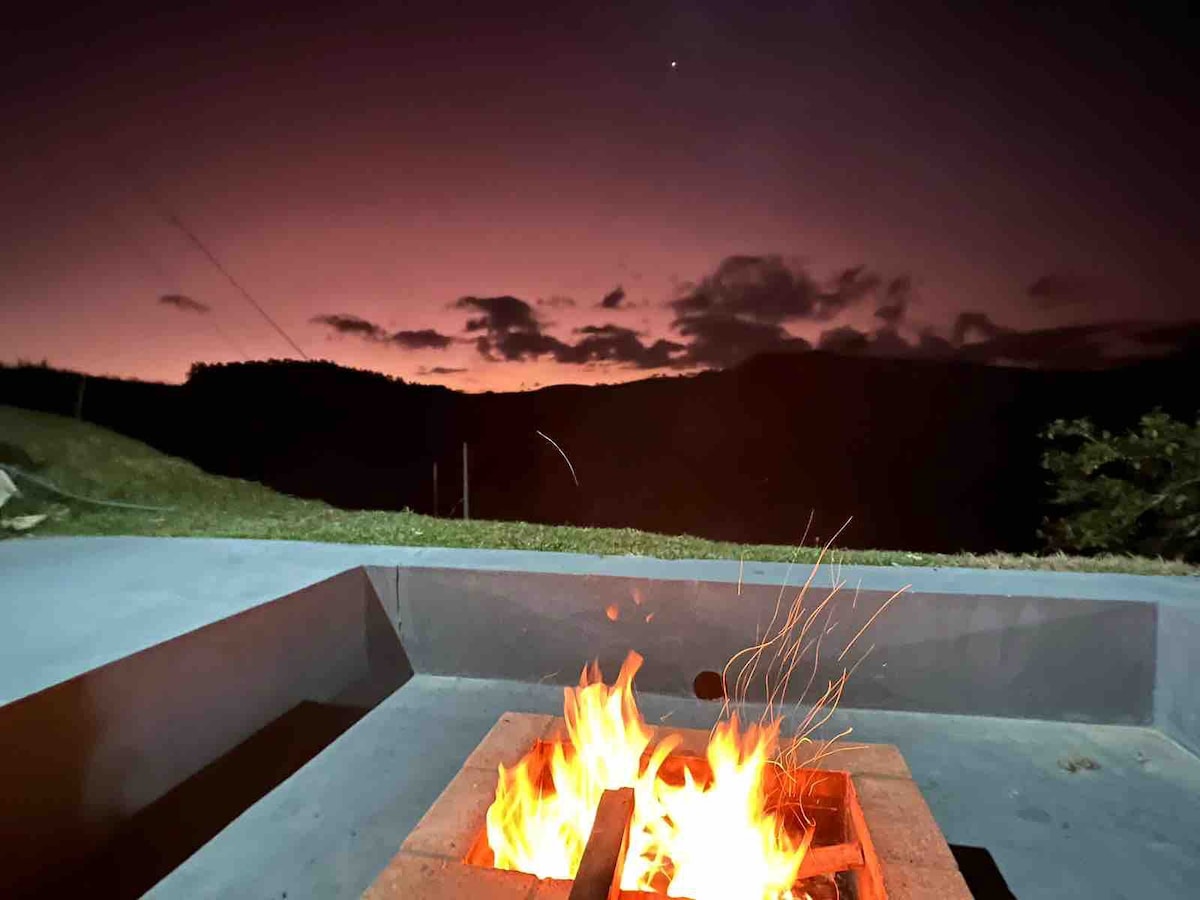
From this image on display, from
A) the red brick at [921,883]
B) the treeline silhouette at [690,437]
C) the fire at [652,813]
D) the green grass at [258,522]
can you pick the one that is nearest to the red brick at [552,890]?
the fire at [652,813]

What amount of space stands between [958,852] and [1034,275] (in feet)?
32.2

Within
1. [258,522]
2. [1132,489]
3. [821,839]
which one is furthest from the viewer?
[1132,489]

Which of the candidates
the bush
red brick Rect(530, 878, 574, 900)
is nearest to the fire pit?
red brick Rect(530, 878, 574, 900)

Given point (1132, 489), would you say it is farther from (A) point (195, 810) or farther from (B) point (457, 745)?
(A) point (195, 810)

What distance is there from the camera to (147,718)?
7.15 feet

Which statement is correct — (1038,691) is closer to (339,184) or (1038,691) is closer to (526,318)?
(339,184)

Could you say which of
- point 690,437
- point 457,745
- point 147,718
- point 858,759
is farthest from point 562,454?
point 858,759

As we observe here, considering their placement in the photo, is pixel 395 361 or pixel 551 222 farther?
pixel 395 361

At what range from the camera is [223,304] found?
9.07 m

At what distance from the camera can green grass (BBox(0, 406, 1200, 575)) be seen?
4.14 meters

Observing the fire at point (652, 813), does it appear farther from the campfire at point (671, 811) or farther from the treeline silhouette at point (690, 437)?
the treeline silhouette at point (690, 437)

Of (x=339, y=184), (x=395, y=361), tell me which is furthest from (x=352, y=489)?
(x=339, y=184)

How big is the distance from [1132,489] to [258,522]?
7.95 metres

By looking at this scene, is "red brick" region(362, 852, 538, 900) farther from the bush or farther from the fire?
the bush
